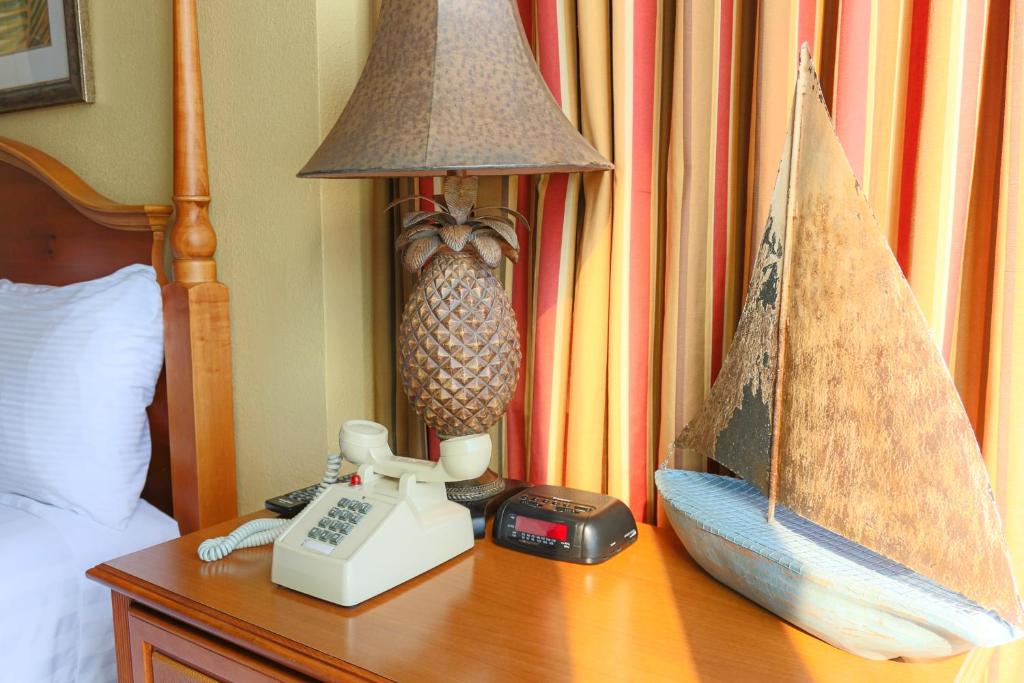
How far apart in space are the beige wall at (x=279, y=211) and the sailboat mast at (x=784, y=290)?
2.47 feet

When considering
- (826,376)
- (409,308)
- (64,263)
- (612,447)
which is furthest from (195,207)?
(826,376)

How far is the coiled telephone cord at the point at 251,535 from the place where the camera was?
0.94 metres

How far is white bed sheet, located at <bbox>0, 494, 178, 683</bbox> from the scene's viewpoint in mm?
1118

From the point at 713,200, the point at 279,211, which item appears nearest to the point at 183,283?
the point at 279,211

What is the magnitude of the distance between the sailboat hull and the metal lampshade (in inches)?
16.8

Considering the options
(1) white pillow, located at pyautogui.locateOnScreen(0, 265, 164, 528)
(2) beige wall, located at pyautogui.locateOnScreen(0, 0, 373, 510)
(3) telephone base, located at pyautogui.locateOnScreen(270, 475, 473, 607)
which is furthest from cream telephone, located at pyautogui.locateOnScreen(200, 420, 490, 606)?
(1) white pillow, located at pyautogui.locateOnScreen(0, 265, 164, 528)

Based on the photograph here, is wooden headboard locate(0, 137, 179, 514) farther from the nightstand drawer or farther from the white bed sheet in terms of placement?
the nightstand drawer

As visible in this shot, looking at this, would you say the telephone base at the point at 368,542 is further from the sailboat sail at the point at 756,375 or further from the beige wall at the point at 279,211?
the beige wall at the point at 279,211

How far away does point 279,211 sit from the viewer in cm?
130

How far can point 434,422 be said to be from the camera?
1.00 metres

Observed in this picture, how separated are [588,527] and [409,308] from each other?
350 millimetres

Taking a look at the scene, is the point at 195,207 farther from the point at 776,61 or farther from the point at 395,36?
the point at 776,61

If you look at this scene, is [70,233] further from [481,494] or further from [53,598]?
[481,494]

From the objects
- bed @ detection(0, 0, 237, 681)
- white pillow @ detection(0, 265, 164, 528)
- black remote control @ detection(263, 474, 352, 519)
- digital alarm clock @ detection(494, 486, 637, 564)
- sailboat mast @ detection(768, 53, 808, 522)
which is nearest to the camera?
sailboat mast @ detection(768, 53, 808, 522)
